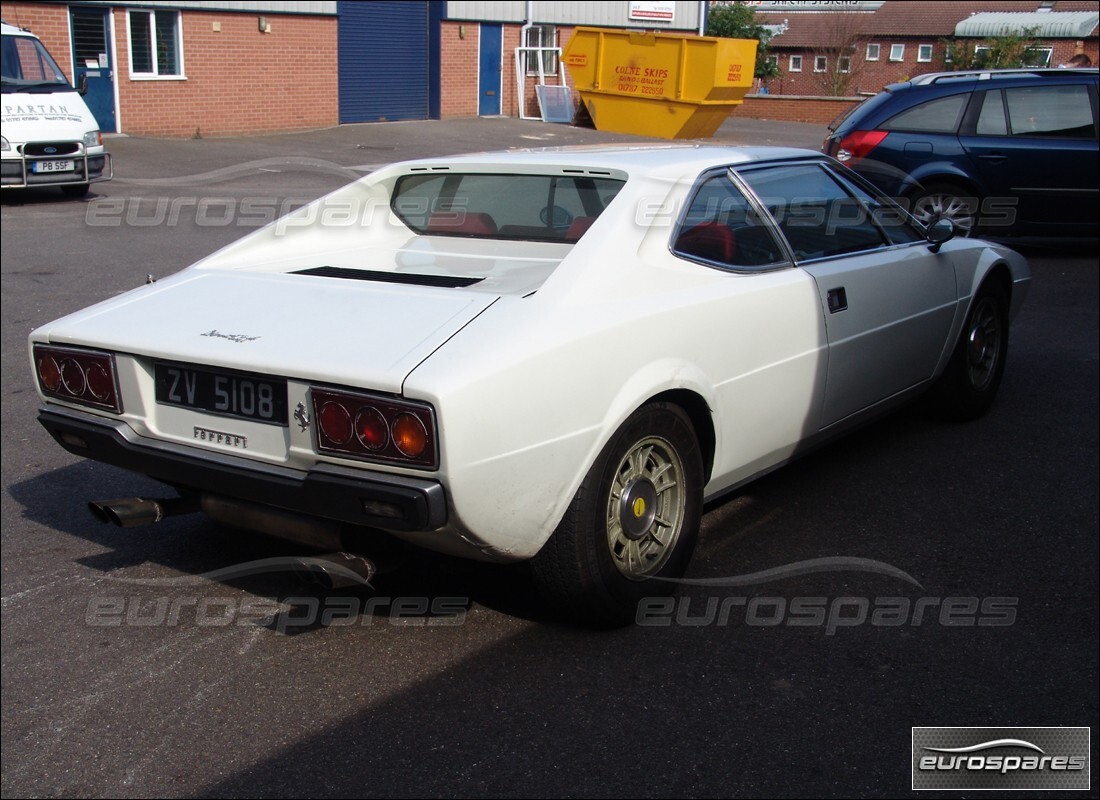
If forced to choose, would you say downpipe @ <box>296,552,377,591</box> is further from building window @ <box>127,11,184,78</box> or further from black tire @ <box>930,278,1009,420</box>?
building window @ <box>127,11,184,78</box>

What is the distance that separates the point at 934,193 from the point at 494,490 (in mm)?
9219

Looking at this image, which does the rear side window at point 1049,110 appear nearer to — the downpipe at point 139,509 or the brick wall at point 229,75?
the downpipe at point 139,509

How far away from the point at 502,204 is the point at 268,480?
6.35 ft

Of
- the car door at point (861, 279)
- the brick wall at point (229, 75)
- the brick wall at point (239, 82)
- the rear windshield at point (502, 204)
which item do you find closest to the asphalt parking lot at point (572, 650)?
the car door at point (861, 279)

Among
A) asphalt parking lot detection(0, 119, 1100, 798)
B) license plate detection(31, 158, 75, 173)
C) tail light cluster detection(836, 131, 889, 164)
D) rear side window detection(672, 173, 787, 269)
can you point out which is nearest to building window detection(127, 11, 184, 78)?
license plate detection(31, 158, 75, 173)

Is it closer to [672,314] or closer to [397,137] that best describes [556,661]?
[672,314]

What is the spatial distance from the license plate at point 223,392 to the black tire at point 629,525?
0.91 meters

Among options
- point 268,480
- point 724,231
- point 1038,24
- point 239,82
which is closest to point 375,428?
point 268,480

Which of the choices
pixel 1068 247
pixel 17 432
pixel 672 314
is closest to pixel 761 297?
pixel 672 314

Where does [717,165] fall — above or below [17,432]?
A: above

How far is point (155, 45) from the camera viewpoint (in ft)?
71.7

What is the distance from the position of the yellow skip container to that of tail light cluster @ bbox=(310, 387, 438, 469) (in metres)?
21.4

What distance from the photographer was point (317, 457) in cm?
331

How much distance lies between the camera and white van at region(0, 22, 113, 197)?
→ 44.5ft
